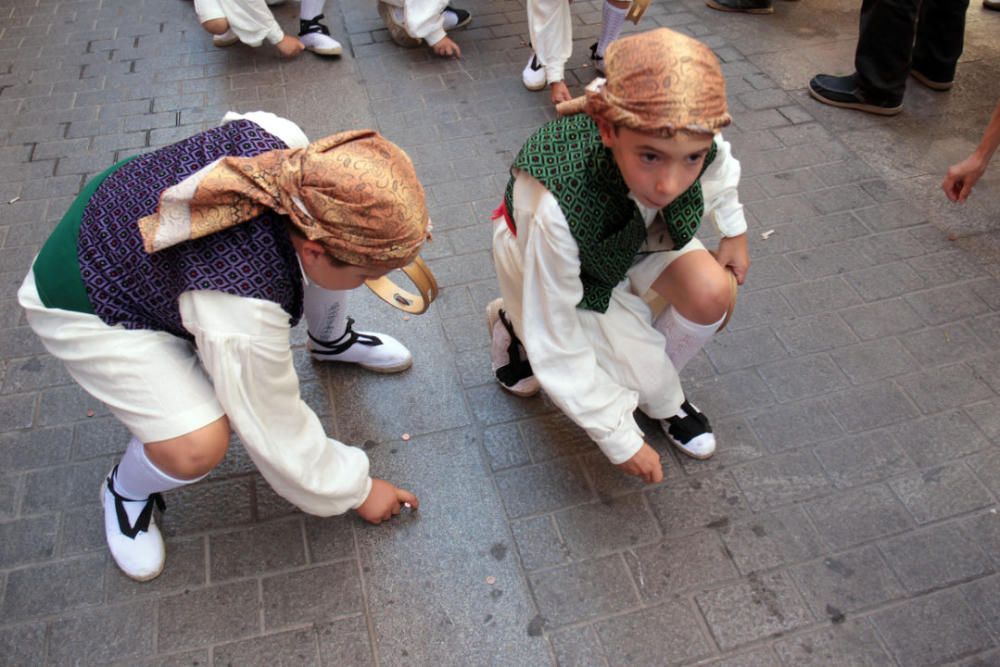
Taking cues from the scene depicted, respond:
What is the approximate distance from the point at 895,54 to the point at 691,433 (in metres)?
2.57

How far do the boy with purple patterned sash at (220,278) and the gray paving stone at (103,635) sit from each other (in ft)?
1.16

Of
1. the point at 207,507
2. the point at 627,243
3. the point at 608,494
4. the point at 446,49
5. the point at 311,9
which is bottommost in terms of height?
the point at 608,494

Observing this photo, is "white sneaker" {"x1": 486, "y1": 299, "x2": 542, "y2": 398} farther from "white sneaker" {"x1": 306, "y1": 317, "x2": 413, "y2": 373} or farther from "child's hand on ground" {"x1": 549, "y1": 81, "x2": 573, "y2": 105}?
"child's hand on ground" {"x1": 549, "y1": 81, "x2": 573, "y2": 105}

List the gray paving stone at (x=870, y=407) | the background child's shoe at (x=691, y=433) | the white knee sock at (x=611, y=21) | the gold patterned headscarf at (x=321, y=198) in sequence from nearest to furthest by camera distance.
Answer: the gold patterned headscarf at (x=321, y=198) → the background child's shoe at (x=691, y=433) → the gray paving stone at (x=870, y=407) → the white knee sock at (x=611, y=21)

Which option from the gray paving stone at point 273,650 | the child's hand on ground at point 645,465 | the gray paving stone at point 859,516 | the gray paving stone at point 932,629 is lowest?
the gray paving stone at point 932,629

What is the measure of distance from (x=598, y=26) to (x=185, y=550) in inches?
154

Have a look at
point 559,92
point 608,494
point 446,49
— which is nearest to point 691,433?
point 608,494

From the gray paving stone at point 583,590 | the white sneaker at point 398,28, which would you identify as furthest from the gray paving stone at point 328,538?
the white sneaker at point 398,28

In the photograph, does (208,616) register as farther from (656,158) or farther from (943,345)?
(943,345)

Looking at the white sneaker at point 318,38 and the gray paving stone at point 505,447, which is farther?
the white sneaker at point 318,38

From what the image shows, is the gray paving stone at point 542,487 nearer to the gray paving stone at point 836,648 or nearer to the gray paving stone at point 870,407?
the gray paving stone at point 836,648

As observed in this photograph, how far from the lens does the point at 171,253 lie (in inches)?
61.8

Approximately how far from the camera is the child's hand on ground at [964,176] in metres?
2.72

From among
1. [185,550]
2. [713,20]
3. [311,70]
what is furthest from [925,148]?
[185,550]
